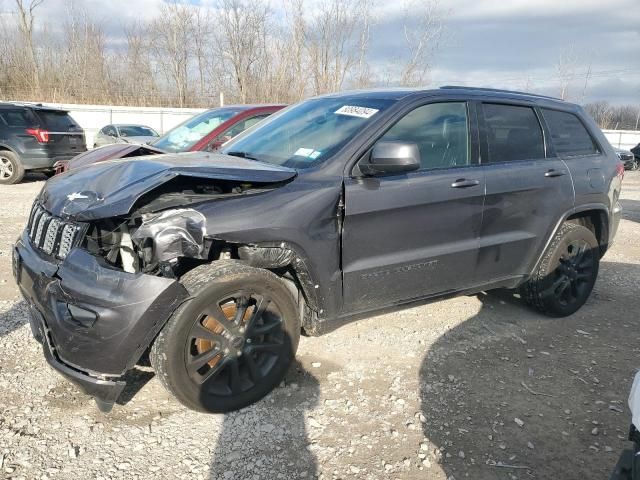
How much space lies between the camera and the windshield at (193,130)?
6.64 m

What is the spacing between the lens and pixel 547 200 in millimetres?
3979

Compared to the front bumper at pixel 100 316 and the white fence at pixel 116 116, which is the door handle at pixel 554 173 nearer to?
the front bumper at pixel 100 316

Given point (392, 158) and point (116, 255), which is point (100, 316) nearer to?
point (116, 255)

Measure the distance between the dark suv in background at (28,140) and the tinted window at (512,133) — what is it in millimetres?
10204

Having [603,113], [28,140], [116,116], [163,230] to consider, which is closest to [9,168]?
[28,140]

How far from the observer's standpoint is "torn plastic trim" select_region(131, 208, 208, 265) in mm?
2555

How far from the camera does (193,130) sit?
22.7 feet

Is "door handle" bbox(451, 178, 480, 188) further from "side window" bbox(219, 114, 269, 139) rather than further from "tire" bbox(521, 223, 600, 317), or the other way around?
"side window" bbox(219, 114, 269, 139)

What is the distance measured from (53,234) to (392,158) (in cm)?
193

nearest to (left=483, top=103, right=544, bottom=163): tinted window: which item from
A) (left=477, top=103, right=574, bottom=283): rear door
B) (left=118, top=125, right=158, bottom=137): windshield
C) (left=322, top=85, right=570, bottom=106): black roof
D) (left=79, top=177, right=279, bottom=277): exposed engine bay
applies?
(left=477, top=103, right=574, bottom=283): rear door

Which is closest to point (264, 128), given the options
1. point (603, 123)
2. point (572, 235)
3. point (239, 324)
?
point (239, 324)

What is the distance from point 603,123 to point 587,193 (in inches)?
1495

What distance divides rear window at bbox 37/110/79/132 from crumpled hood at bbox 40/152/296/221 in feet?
30.6

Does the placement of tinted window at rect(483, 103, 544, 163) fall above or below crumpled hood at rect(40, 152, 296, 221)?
above
